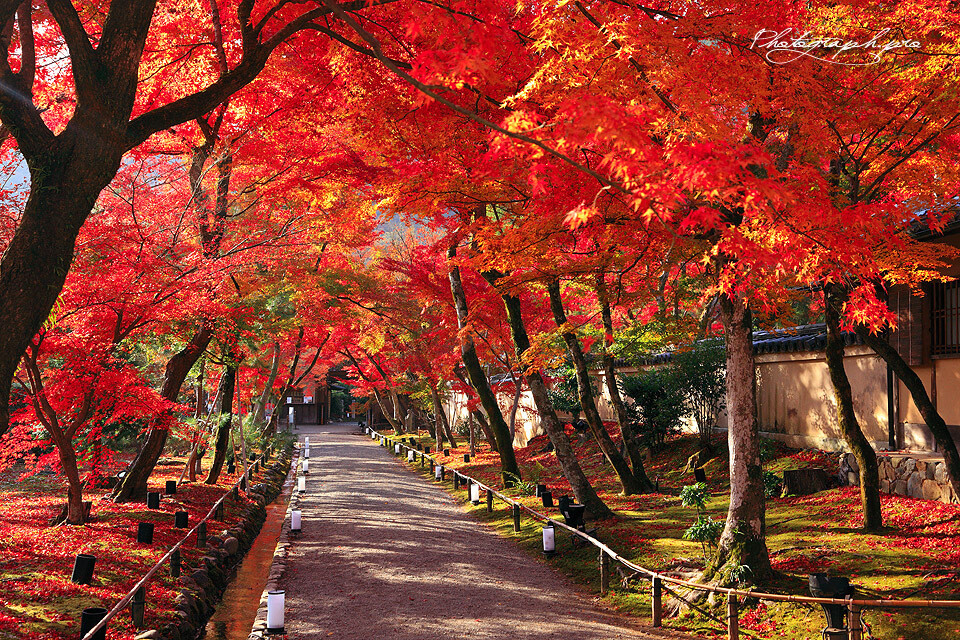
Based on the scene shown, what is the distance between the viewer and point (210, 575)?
10578mm

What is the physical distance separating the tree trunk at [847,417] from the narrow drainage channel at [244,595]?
807 cm

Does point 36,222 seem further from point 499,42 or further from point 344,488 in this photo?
point 344,488

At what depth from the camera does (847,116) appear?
8.01 meters

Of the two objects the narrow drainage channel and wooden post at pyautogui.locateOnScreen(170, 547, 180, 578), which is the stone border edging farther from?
wooden post at pyautogui.locateOnScreen(170, 547, 180, 578)

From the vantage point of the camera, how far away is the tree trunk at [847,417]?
9.18m

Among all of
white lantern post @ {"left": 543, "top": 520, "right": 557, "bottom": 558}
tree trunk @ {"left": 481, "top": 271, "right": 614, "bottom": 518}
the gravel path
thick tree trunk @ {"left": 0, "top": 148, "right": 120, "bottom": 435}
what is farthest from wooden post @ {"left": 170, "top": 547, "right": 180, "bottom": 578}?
tree trunk @ {"left": 481, "top": 271, "right": 614, "bottom": 518}

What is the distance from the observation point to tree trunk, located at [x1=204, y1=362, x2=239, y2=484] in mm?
18391

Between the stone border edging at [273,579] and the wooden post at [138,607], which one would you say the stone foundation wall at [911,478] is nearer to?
the stone border edging at [273,579]

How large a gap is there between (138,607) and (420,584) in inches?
146

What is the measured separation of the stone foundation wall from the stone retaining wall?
9.33 m

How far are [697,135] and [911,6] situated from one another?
2686 millimetres

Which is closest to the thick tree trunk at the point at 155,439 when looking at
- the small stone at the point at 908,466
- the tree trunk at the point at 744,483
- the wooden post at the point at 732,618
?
the tree trunk at the point at 744,483

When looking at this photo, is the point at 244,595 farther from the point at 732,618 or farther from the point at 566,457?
the point at 732,618

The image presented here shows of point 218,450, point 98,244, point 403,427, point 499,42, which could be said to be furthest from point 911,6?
point 403,427
